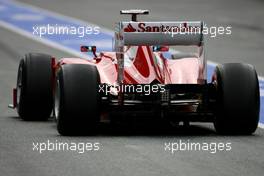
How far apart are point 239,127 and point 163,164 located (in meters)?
2.75

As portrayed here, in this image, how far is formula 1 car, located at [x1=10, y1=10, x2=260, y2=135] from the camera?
13.5 metres

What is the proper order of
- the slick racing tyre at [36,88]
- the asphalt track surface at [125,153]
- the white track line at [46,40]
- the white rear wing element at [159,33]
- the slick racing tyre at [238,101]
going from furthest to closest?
the white track line at [46,40] < the slick racing tyre at [36,88] < the white rear wing element at [159,33] < the slick racing tyre at [238,101] < the asphalt track surface at [125,153]

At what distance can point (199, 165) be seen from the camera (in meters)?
11.2

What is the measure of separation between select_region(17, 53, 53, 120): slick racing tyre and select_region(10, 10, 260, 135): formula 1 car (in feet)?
4.14

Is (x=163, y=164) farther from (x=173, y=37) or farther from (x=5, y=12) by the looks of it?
(x=5, y=12)

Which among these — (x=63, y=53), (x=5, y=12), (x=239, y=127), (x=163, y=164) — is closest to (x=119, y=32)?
(x=239, y=127)

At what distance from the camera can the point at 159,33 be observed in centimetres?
1407
